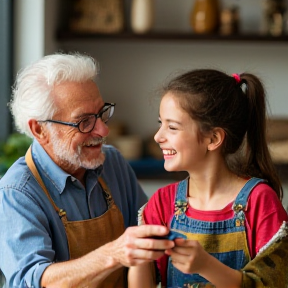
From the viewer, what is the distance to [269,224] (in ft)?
6.11

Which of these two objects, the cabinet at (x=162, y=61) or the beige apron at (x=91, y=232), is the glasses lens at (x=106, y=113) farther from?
the cabinet at (x=162, y=61)

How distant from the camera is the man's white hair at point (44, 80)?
7.04 ft

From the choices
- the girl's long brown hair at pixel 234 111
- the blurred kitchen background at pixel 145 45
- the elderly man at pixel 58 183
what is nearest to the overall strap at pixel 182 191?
the girl's long brown hair at pixel 234 111

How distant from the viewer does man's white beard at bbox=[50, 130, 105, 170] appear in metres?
2.16

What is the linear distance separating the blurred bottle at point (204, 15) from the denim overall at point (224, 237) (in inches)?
105

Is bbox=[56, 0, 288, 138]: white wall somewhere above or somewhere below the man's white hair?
below

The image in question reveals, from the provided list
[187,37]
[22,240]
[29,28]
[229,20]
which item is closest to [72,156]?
[22,240]

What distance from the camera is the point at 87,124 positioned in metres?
2.16

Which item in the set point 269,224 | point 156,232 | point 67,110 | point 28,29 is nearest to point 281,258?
point 269,224

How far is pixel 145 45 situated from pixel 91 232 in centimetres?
276

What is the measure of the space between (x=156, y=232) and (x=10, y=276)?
53 centimetres

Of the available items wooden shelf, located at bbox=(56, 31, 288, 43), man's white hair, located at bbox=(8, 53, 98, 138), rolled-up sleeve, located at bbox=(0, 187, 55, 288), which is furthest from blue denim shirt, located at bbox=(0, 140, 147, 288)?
wooden shelf, located at bbox=(56, 31, 288, 43)

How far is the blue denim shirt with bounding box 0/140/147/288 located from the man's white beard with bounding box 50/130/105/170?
0.04 metres

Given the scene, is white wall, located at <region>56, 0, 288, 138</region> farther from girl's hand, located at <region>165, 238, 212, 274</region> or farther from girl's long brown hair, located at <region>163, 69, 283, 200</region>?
girl's hand, located at <region>165, 238, 212, 274</region>
